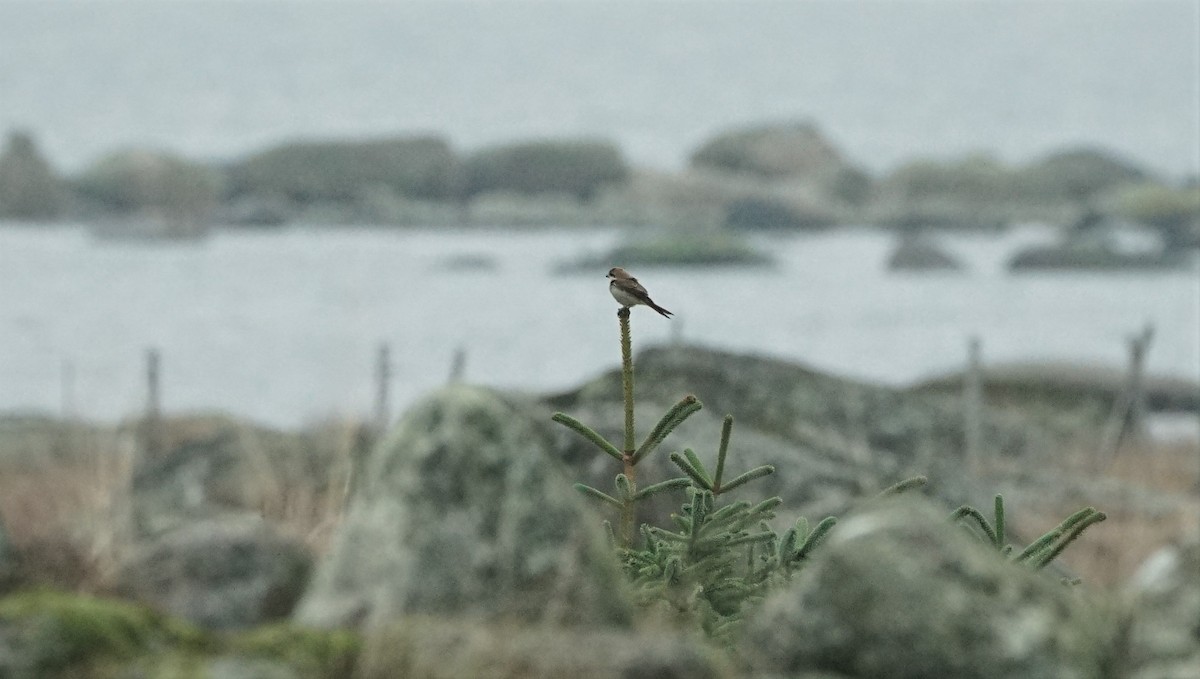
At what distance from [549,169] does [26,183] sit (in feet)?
58.2

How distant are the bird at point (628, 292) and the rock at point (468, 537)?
0.48 metres

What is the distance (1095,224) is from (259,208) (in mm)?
24909

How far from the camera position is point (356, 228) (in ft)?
151

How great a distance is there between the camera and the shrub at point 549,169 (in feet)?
188

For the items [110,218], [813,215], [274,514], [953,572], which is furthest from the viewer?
[813,215]

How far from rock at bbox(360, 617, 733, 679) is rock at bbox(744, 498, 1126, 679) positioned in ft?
0.45

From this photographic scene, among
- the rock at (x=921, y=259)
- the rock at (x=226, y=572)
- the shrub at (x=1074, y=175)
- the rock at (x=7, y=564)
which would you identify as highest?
the shrub at (x=1074, y=175)

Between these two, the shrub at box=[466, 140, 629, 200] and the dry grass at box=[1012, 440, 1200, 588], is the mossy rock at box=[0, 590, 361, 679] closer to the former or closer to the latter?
the dry grass at box=[1012, 440, 1200, 588]

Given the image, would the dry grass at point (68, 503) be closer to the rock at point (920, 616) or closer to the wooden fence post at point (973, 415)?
the rock at point (920, 616)

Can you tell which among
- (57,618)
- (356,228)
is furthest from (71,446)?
(356,228)

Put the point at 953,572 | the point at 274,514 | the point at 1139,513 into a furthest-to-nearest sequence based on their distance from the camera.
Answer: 1. the point at 1139,513
2. the point at 274,514
3. the point at 953,572

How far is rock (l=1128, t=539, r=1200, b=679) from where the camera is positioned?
7.42 ft

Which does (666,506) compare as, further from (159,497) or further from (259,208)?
(259,208)

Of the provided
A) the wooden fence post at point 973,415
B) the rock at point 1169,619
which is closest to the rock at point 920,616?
the rock at point 1169,619
